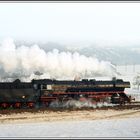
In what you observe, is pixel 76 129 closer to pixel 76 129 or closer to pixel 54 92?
pixel 76 129

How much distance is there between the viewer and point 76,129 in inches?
997

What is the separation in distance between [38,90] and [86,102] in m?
5.78

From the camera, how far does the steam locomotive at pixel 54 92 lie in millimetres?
35625

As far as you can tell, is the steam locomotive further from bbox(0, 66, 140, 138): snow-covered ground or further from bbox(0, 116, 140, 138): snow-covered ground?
bbox(0, 116, 140, 138): snow-covered ground

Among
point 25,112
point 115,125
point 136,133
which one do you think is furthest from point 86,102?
point 136,133

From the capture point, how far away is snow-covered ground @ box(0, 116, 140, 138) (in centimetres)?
2344

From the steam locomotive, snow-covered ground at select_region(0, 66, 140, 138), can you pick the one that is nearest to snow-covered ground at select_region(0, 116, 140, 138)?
snow-covered ground at select_region(0, 66, 140, 138)

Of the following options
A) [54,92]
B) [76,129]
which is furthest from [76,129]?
[54,92]

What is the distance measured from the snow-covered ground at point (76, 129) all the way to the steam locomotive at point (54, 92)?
27.0 feet

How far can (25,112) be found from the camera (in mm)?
32938

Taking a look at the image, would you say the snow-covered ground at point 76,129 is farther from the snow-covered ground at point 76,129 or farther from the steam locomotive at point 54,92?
the steam locomotive at point 54,92

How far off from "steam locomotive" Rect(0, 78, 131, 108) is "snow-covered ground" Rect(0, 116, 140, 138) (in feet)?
27.0

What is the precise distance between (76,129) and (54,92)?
39.8ft

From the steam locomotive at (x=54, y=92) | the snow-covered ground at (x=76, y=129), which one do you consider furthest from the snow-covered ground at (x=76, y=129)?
the steam locomotive at (x=54, y=92)
